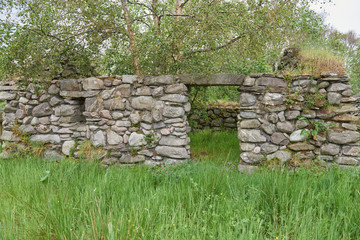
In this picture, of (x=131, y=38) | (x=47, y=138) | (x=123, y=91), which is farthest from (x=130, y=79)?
(x=47, y=138)

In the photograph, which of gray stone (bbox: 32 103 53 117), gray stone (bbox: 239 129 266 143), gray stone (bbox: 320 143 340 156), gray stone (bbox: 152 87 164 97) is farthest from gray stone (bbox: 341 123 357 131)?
gray stone (bbox: 32 103 53 117)

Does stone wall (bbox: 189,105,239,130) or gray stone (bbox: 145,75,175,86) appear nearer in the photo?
gray stone (bbox: 145,75,175,86)

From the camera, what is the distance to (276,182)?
8.79ft

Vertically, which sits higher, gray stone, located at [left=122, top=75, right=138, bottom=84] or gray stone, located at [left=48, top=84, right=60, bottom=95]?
gray stone, located at [left=122, top=75, right=138, bottom=84]

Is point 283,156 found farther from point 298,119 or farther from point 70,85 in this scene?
point 70,85

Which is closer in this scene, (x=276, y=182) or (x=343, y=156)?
(x=276, y=182)

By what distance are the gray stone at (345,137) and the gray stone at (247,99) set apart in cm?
146

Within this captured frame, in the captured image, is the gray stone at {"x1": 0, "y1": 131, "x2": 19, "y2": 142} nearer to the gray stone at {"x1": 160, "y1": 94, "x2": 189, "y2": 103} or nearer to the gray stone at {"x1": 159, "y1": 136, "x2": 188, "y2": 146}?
the gray stone at {"x1": 159, "y1": 136, "x2": 188, "y2": 146}

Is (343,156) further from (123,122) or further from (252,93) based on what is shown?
(123,122)

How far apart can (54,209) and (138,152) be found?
2.49 m

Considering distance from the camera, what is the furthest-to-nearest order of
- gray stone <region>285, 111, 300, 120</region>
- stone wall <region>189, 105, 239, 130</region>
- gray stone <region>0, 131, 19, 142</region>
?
stone wall <region>189, 105, 239, 130</region> < gray stone <region>0, 131, 19, 142</region> < gray stone <region>285, 111, 300, 120</region>

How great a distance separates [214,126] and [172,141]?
346cm

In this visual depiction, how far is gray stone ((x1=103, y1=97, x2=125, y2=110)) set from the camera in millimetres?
4512

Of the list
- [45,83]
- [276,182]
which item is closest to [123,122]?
[45,83]
